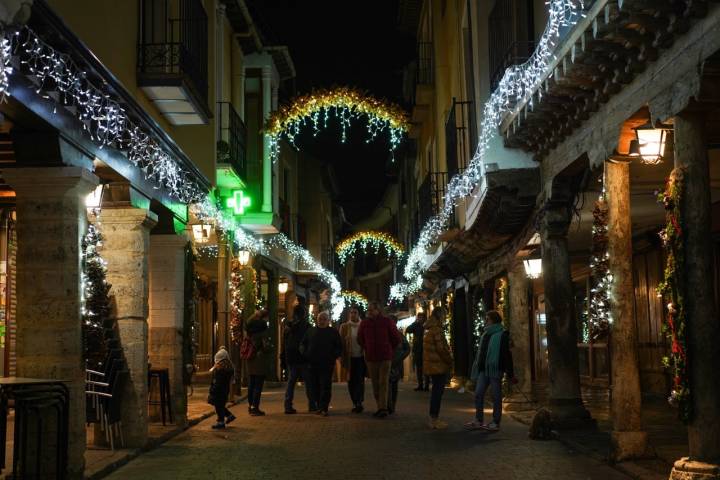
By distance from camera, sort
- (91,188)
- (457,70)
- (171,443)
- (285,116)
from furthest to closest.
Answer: (457,70), (285,116), (171,443), (91,188)

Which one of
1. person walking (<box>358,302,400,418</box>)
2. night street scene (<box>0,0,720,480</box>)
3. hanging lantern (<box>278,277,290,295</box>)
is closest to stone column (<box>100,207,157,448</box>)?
night street scene (<box>0,0,720,480</box>)

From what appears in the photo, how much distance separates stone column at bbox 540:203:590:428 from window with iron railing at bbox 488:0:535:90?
8.47ft

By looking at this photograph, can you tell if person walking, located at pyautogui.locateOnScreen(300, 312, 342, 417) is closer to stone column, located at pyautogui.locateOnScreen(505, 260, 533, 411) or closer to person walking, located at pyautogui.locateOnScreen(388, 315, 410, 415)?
person walking, located at pyautogui.locateOnScreen(388, 315, 410, 415)

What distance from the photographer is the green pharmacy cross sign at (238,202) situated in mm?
21328

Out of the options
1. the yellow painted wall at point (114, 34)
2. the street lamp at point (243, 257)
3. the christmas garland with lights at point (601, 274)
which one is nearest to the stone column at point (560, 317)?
the christmas garland with lights at point (601, 274)

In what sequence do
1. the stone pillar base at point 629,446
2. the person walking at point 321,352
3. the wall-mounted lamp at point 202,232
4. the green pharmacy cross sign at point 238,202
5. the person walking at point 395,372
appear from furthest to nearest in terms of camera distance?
the green pharmacy cross sign at point 238,202 → the wall-mounted lamp at point 202,232 → the person walking at point 321,352 → the person walking at point 395,372 → the stone pillar base at point 629,446

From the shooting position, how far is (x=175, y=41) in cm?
1453

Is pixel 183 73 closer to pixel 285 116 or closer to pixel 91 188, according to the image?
pixel 91 188

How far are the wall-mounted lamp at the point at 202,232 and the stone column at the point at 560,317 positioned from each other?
7.42 meters

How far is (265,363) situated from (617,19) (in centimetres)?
996

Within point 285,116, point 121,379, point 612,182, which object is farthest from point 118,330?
point 285,116

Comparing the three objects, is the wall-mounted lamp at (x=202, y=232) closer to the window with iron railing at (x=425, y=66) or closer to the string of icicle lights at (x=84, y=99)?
the string of icicle lights at (x=84, y=99)

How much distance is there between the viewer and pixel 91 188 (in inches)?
365

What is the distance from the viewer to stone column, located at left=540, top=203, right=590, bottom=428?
13.1m
